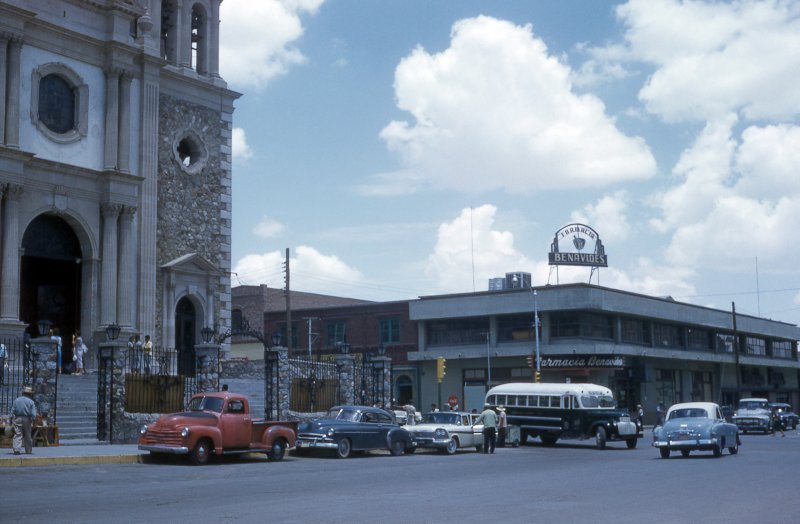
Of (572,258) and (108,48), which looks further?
(572,258)

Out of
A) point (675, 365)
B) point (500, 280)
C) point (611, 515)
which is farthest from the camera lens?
point (500, 280)

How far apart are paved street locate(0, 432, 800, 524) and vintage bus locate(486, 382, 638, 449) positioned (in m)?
8.88

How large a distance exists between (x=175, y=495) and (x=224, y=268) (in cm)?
2529

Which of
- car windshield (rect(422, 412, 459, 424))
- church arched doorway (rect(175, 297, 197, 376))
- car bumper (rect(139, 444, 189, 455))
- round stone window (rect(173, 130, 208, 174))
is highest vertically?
round stone window (rect(173, 130, 208, 174))

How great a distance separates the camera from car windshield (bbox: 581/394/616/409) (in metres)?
35.3

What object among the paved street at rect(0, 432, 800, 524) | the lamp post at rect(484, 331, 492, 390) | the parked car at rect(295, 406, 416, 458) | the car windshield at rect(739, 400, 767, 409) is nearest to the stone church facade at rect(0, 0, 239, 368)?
the parked car at rect(295, 406, 416, 458)

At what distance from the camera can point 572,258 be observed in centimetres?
6297

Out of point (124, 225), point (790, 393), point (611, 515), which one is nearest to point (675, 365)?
point (790, 393)

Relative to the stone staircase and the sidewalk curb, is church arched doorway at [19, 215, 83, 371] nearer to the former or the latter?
the stone staircase

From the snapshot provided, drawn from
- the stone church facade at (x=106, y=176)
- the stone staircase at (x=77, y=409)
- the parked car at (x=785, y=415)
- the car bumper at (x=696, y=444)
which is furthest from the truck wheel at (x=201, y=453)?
the parked car at (x=785, y=415)

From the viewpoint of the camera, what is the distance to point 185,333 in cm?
3938

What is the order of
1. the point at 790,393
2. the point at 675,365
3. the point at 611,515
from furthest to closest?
the point at 790,393 < the point at 675,365 < the point at 611,515

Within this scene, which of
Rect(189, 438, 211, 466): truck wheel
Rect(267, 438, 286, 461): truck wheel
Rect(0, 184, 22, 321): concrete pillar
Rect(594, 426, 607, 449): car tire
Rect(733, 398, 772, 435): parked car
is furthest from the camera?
Rect(733, 398, 772, 435): parked car

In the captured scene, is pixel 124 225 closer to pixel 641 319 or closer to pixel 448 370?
pixel 448 370
